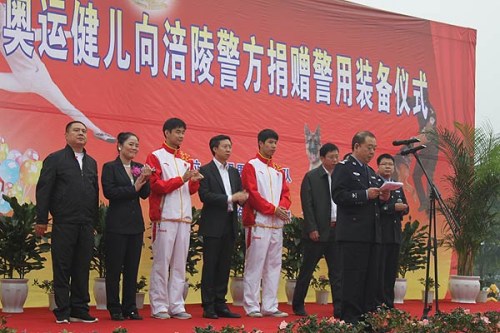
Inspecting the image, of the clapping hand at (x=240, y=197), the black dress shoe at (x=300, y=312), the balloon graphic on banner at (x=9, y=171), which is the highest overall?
the balloon graphic on banner at (x=9, y=171)

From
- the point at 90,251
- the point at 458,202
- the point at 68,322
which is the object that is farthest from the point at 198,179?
the point at 458,202

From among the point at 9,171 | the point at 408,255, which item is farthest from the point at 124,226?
the point at 408,255

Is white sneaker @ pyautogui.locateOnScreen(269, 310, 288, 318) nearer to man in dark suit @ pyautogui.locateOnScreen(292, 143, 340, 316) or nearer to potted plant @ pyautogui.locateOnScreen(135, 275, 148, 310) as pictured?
man in dark suit @ pyautogui.locateOnScreen(292, 143, 340, 316)

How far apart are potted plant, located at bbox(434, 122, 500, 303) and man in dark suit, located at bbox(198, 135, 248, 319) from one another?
10.4 ft

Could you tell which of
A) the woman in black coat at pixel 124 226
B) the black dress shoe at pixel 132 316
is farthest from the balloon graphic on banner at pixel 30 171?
the black dress shoe at pixel 132 316

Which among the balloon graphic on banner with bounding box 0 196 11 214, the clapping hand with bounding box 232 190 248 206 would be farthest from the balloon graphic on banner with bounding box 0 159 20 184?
the clapping hand with bounding box 232 190 248 206

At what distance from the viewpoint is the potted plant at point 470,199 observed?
8.02m

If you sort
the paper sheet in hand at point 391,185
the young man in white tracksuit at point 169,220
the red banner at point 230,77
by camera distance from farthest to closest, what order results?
the red banner at point 230,77 < the young man in white tracksuit at point 169,220 < the paper sheet in hand at point 391,185

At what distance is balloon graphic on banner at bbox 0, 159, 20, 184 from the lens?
5.84 meters

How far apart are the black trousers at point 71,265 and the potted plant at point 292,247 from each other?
2428 millimetres

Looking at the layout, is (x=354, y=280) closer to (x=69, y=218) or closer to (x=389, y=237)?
(x=389, y=237)

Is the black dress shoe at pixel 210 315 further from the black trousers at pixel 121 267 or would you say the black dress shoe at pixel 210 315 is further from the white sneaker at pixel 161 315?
the black trousers at pixel 121 267

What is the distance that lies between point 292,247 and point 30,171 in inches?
94.8

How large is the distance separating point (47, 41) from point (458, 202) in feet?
14.6
